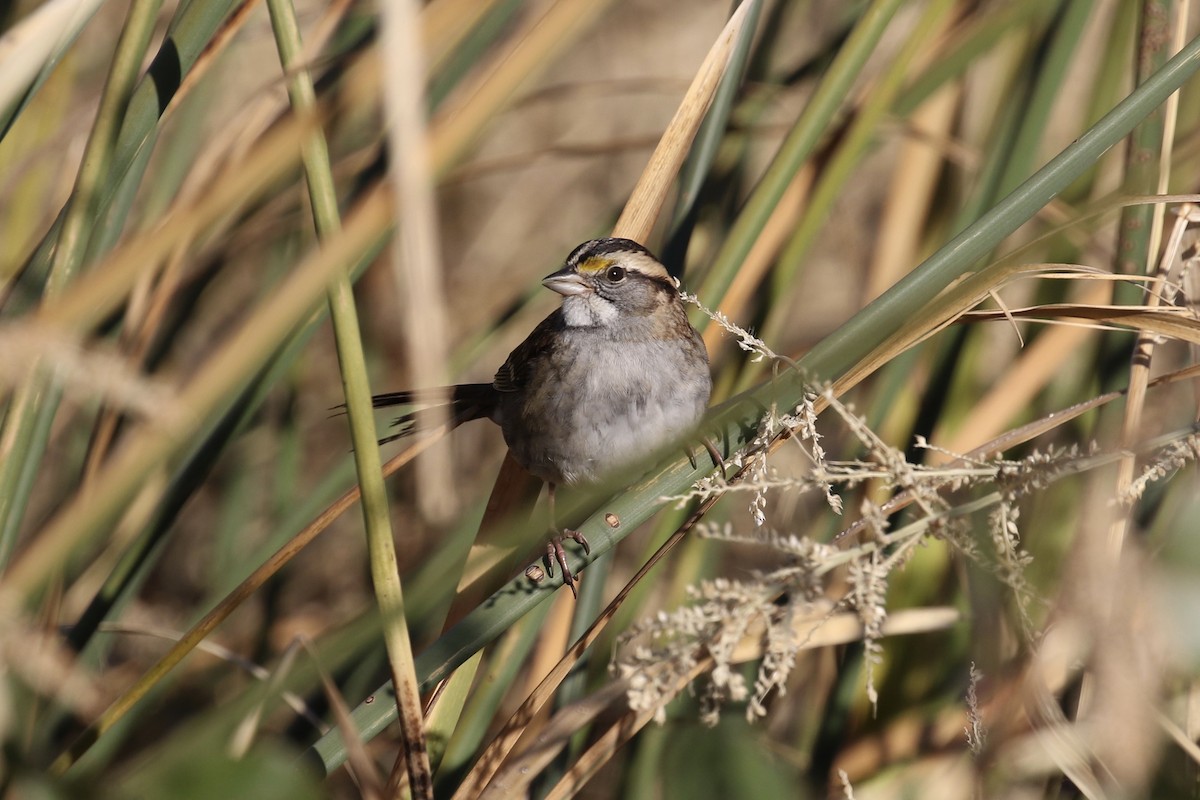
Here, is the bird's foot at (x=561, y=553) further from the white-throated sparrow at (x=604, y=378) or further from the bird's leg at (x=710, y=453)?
the white-throated sparrow at (x=604, y=378)

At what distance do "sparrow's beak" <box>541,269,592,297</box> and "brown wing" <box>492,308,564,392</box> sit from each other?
0.12 metres

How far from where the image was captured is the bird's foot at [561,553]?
1.56 meters

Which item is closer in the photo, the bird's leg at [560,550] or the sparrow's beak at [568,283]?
the bird's leg at [560,550]

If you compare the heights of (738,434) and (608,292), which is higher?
(608,292)

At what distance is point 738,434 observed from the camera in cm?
169

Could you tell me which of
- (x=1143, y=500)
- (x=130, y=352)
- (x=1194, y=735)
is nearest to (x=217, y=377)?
(x=130, y=352)

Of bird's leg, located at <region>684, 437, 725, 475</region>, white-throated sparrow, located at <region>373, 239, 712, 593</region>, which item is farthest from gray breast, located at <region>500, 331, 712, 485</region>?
bird's leg, located at <region>684, 437, 725, 475</region>

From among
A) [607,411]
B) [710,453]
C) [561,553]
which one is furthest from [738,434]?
[607,411]

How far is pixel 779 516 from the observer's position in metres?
2.66

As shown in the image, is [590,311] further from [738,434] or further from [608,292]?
[738,434]

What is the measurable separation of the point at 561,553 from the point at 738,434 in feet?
1.18

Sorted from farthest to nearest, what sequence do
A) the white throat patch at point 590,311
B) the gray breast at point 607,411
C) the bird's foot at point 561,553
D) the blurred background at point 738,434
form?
1. the white throat patch at point 590,311
2. the gray breast at point 607,411
3. the bird's foot at point 561,553
4. the blurred background at point 738,434

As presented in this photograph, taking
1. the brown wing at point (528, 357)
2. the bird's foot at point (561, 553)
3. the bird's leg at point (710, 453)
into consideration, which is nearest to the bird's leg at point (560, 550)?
the bird's foot at point (561, 553)

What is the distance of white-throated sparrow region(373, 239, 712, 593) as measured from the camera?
2.27 meters
